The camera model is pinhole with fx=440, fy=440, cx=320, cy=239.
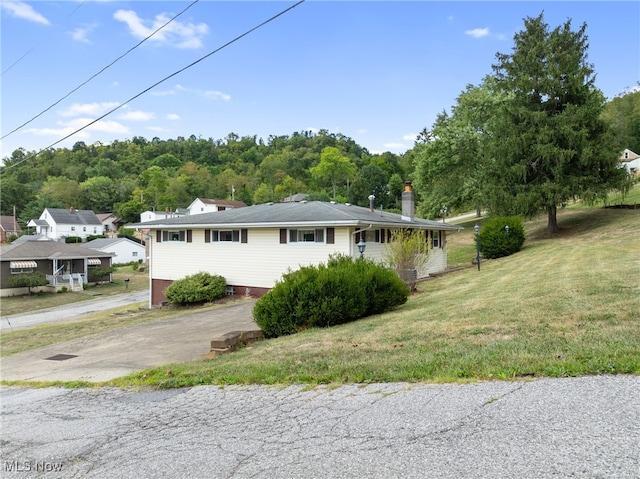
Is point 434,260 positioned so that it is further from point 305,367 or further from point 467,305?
point 305,367

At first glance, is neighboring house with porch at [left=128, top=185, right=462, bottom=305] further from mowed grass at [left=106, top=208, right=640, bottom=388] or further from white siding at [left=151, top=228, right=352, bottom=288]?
mowed grass at [left=106, top=208, right=640, bottom=388]

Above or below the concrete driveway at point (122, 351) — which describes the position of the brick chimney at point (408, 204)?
above

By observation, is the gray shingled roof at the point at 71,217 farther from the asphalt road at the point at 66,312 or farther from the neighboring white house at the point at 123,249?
the asphalt road at the point at 66,312

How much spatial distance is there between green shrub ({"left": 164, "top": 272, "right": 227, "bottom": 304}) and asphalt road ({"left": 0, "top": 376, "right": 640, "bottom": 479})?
44.0 feet

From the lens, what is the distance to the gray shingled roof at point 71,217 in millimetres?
69912

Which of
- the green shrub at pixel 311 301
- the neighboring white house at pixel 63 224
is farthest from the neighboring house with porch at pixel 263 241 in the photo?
the neighboring white house at pixel 63 224

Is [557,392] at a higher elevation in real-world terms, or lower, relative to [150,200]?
lower

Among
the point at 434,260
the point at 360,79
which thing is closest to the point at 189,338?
the point at 360,79

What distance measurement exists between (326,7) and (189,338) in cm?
804

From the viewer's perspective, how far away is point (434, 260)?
2245 centimetres

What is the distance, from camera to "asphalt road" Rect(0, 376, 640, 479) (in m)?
2.96

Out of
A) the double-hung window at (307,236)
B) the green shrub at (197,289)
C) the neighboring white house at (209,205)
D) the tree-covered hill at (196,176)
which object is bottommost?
the green shrub at (197,289)

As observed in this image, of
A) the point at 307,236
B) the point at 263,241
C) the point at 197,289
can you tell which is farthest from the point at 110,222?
the point at 307,236

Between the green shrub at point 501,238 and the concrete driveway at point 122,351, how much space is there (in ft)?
53.7
